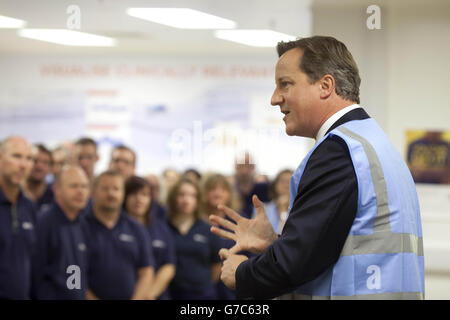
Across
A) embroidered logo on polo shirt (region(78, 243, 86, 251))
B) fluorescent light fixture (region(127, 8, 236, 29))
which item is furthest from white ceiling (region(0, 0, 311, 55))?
embroidered logo on polo shirt (region(78, 243, 86, 251))

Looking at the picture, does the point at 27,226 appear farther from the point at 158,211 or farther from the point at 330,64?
the point at 330,64

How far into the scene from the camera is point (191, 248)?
13.8 ft

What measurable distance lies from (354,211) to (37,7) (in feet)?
6.74

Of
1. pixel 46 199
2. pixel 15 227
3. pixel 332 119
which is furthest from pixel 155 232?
pixel 332 119

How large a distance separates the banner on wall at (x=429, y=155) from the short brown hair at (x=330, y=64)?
1870 mm

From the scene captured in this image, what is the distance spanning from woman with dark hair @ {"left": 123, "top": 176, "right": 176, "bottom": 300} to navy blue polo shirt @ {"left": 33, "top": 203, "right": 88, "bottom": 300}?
0.56 meters

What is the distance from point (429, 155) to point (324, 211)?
7.48 ft

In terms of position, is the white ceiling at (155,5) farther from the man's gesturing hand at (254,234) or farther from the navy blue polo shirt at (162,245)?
the navy blue polo shirt at (162,245)

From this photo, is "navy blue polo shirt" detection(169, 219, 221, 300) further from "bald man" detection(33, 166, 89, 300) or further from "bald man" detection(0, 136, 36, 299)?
"bald man" detection(0, 136, 36, 299)

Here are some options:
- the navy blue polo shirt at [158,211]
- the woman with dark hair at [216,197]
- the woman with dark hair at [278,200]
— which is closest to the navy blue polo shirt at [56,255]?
the navy blue polo shirt at [158,211]

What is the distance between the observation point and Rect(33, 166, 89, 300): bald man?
3564mm
